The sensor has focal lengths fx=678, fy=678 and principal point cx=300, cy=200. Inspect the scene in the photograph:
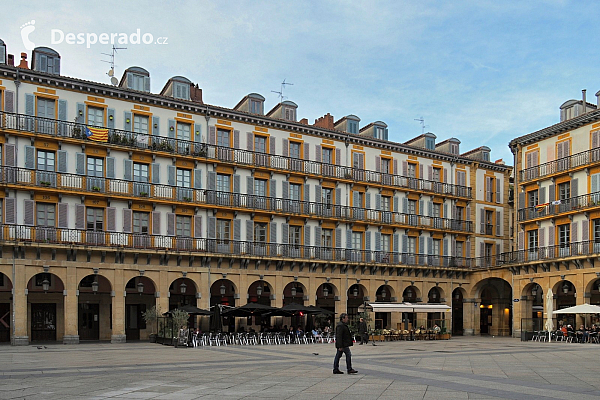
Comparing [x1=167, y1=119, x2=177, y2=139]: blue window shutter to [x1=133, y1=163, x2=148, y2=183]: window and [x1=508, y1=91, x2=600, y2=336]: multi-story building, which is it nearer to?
[x1=133, y1=163, x2=148, y2=183]: window

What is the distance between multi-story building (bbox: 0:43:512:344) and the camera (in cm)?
3888

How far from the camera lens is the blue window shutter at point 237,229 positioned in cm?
4553

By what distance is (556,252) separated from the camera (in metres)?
46.7

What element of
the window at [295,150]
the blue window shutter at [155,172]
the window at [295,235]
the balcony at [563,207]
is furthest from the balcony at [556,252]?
the blue window shutter at [155,172]

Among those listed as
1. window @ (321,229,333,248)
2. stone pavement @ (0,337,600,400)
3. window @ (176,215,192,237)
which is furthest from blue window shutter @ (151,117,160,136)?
stone pavement @ (0,337,600,400)

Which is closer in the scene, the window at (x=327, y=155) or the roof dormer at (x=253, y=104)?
the roof dormer at (x=253, y=104)

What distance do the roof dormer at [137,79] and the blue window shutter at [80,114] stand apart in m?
3.77

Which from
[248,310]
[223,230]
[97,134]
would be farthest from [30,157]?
[248,310]

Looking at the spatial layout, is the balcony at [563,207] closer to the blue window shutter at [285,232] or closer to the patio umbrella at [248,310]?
the blue window shutter at [285,232]

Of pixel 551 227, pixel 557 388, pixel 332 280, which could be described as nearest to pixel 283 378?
pixel 557 388

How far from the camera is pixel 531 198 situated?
168 feet

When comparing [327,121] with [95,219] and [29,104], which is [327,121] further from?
[29,104]

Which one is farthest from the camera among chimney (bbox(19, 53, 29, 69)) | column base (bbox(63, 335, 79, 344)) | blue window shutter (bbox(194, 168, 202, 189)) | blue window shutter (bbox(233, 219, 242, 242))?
blue window shutter (bbox(233, 219, 242, 242))

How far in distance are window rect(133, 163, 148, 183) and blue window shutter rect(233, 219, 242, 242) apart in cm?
672
